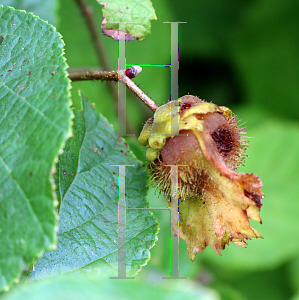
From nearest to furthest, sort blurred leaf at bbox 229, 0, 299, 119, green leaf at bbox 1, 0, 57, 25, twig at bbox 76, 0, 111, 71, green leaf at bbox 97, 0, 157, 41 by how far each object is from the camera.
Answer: green leaf at bbox 97, 0, 157, 41 < green leaf at bbox 1, 0, 57, 25 < twig at bbox 76, 0, 111, 71 < blurred leaf at bbox 229, 0, 299, 119

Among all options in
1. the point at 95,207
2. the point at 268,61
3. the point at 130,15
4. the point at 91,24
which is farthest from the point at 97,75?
the point at 268,61

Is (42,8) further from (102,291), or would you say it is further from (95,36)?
(102,291)

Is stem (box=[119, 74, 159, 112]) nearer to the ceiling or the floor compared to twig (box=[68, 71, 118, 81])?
nearer to the floor

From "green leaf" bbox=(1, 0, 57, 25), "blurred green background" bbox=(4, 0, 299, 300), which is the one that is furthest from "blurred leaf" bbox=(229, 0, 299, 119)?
"green leaf" bbox=(1, 0, 57, 25)

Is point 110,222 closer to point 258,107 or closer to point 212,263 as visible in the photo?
point 212,263

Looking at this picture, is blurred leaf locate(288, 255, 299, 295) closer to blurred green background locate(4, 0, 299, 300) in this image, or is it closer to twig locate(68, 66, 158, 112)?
blurred green background locate(4, 0, 299, 300)

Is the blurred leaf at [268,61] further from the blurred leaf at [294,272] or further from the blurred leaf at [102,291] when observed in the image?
the blurred leaf at [102,291]
